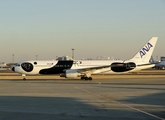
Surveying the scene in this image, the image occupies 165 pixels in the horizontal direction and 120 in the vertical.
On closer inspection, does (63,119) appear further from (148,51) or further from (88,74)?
(148,51)

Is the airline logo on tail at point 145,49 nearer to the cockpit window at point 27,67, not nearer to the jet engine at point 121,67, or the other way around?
the jet engine at point 121,67

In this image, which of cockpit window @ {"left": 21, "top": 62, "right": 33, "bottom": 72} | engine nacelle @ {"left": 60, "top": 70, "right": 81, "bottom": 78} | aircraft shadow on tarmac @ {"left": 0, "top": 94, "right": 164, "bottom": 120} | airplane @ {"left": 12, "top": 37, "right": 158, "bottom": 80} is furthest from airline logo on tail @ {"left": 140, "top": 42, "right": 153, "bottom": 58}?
aircraft shadow on tarmac @ {"left": 0, "top": 94, "right": 164, "bottom": 120}

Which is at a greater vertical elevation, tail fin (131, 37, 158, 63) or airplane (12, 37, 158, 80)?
tail fin (131, 37, 158, 63)

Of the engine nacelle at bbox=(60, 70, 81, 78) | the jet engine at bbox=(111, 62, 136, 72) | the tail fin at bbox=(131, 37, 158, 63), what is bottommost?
the engine nacelle at bbox=(60, 70, 81, 78)

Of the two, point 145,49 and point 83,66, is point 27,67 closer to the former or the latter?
point 83,66

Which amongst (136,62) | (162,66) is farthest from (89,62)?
(162,66)

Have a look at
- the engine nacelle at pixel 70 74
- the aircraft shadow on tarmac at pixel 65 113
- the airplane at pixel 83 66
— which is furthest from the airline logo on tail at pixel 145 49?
the aircraft shadow on tarmac at pixel 65 113

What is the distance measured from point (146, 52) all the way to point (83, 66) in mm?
10866

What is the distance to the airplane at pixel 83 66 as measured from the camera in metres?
50.0

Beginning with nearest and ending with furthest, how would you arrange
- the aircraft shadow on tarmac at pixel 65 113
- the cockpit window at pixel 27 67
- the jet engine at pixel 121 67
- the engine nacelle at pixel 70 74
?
the aircraft shadow on tarmac at pixel 65 113 < the engine nacelle at pixel 70 74 < the cockpit window at pixel 27 67 < the jet engine at pixel 121 67

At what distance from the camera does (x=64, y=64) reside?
50812 millimetres

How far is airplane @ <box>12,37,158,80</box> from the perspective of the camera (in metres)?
50.0

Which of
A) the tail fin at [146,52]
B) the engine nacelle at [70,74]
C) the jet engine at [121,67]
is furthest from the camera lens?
the tail fin at [146,52]

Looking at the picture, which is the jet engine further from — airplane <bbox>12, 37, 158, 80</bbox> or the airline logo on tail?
the airline logo on tail
